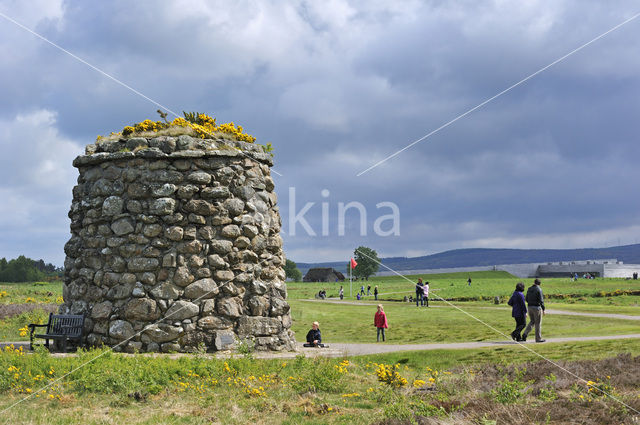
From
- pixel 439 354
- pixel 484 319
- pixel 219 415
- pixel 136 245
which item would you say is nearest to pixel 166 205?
pixel 136 245

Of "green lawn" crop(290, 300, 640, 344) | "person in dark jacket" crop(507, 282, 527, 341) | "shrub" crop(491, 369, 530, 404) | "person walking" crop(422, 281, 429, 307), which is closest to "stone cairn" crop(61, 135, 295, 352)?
"green lawn" crop(290, 300, 640, 344)

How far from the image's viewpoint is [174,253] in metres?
14.3

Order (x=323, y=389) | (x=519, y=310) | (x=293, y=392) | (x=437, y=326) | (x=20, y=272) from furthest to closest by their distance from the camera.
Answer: (x=20, y=272), (x=437, y=326), (x=519, y=310), (x=323, y=389), (x=293, y=392)

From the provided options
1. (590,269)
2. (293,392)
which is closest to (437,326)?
(293,392)

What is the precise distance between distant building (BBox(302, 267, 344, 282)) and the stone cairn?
76570mm

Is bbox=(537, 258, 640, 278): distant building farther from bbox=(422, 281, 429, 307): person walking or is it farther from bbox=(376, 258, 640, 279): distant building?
bbox=(422, 281, 429, 307): person walking

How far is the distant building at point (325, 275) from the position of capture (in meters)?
91.8

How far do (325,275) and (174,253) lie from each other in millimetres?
78526

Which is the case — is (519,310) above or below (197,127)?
below

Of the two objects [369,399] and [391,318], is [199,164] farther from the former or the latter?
[391,318]

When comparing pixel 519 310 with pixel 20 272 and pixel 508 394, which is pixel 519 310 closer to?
pixel 508 394

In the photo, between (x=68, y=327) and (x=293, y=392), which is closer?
(x=293, y=392)

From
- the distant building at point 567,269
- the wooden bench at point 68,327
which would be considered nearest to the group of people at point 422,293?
the wooden bench at point 68,327

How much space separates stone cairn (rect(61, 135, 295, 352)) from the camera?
14.2 meters
